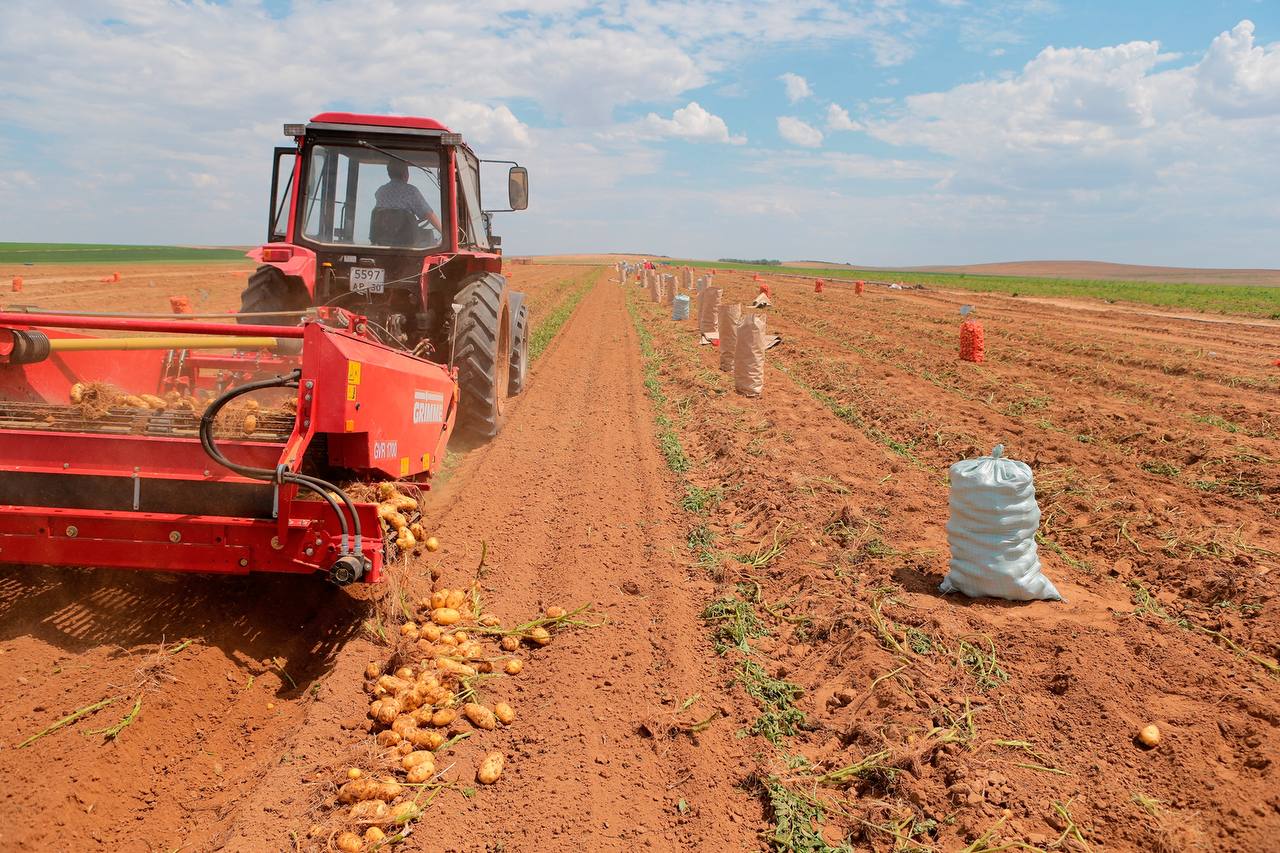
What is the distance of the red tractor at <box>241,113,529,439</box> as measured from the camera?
646 cm

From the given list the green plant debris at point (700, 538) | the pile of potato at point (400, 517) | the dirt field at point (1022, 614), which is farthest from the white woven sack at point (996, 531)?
the pile of potato at point (400, 517)

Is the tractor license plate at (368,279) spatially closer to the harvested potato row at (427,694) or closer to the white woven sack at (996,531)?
the harvested potato row at (427,694)

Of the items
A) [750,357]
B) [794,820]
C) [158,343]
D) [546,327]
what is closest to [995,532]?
[794,820]

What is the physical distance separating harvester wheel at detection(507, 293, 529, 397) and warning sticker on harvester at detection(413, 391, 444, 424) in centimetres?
317

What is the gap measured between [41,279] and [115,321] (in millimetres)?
27753

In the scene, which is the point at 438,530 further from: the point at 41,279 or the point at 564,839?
the point at 41,279

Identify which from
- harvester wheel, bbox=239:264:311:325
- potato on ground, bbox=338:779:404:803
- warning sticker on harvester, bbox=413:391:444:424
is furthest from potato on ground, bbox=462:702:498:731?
harvester wheel, bbox=239:264:311:325

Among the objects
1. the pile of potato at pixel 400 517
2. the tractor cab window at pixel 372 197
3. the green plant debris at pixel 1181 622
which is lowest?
the green plant debris at pixel 1181 622

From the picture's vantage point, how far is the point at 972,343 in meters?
12.9

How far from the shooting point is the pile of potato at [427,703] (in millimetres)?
2688

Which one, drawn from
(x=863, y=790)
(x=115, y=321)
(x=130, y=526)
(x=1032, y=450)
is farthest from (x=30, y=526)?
(x=1032, y=450)

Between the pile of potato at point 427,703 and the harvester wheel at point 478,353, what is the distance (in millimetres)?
2541

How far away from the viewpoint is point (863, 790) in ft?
9.78

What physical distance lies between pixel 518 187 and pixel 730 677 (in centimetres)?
509
